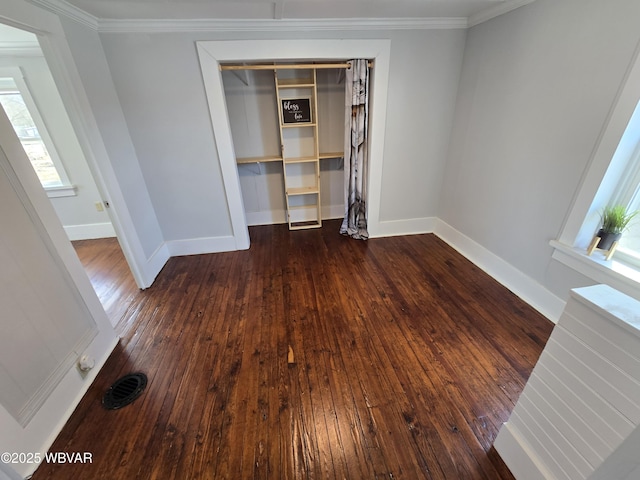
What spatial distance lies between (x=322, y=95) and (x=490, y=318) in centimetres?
311

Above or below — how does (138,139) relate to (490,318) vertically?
above

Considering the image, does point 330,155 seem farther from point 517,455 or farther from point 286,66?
point 517,455

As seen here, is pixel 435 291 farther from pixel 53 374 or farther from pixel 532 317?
pixel 53 374

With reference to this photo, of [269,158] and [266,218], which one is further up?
[269,158]

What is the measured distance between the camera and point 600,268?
1.67 metres

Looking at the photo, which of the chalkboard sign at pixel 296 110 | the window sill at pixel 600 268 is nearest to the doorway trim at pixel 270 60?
the chalkboard sign at pixel 296 110

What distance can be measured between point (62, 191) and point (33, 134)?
2.27 feet

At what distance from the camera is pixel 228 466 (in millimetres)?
1259

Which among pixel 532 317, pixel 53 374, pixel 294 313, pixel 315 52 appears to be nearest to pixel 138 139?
pixel 315 52

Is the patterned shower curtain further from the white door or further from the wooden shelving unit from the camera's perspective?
the white door

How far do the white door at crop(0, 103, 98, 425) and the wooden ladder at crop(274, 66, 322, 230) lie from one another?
2.32 m

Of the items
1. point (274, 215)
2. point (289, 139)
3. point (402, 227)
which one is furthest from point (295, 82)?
point (402, 227)

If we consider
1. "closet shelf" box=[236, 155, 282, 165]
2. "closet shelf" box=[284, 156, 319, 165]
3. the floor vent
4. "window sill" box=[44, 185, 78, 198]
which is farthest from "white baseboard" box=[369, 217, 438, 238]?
"window sill" box=[44, 185, 78, 198]

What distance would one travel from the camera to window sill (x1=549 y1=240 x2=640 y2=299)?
1533mm
